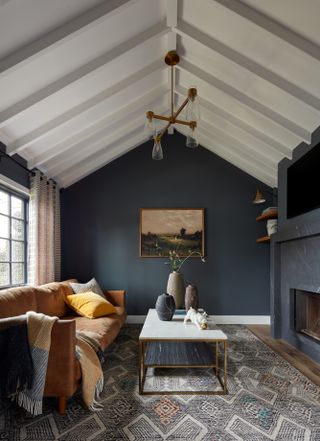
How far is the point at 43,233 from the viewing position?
3.83m

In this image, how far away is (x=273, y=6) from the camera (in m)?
1.97

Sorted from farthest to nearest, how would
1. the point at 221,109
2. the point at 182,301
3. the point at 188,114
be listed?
the point at 221,109 → the point at 182,301 → the point at 188,114

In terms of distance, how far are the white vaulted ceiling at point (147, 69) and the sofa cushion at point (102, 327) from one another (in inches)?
80.6

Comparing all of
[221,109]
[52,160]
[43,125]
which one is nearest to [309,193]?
[221,109]

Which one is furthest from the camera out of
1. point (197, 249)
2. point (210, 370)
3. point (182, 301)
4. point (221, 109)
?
point (197, 249)

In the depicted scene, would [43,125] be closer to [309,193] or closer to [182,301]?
[182,301]

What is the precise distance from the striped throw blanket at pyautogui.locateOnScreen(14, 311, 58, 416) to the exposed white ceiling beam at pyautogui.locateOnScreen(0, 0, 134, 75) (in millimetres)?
1893

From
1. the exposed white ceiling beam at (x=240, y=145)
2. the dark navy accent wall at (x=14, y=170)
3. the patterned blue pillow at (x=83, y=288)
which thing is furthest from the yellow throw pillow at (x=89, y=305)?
the exposed white ceiling beam at (x=240, y=145)

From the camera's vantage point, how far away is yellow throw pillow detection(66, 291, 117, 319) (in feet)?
10.8

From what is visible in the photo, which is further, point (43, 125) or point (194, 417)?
point (43, 125)

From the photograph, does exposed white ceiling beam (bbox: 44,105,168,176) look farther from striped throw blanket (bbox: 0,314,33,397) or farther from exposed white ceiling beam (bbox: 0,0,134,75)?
striped throw blanket (bbox: 0,314,33,397)

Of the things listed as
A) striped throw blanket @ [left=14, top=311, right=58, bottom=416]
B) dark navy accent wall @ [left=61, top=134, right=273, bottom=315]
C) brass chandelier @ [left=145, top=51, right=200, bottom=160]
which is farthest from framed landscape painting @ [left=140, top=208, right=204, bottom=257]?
striped throw blanket @ [left=14, top=311, right=58, bottom=416]

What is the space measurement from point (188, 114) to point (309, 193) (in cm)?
157

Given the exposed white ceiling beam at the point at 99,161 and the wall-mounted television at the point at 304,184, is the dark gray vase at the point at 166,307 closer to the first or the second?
the wall-mounted television at the point at 304,184
